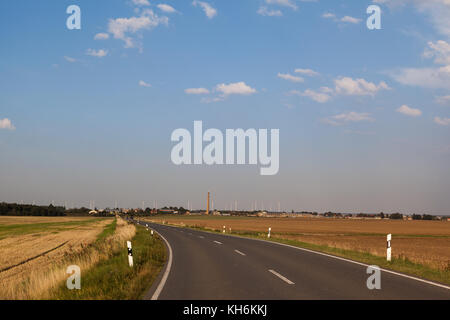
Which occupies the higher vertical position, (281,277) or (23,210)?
(281,277)

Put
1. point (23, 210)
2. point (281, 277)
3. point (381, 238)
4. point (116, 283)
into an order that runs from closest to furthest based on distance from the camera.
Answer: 1. point (116, 283)
2. point (281, 277)
3. point (381, 238)
4. point (23, 210)

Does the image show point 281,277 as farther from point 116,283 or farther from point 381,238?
point 381,238

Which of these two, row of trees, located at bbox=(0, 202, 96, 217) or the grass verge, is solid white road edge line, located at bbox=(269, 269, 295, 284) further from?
row of trees, located at bbox=(0, 202, 96, 217)

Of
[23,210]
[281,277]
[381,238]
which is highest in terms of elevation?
[281,277]

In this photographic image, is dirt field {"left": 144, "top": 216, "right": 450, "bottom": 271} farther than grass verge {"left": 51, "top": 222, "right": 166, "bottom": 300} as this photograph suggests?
Yes

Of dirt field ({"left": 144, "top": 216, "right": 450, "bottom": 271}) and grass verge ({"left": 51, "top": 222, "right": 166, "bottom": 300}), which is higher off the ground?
grass verge ({"left": 51, "top": 222, "right": 166, "bottom": 300})

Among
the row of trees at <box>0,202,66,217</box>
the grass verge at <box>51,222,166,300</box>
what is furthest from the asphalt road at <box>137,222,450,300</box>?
the row of trees at <box>0,202,66,217</box>

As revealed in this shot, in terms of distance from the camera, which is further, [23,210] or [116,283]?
[23,210]

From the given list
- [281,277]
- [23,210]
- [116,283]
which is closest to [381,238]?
[281,277]

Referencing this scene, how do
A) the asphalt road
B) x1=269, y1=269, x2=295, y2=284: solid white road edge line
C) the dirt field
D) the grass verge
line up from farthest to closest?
the dirt field → x1=269, y1=269, x2=295, y2=284: solid white road edge line → the grass verge → the asphalt road

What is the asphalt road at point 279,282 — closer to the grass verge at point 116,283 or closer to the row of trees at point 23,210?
the grass verge at point 116,283

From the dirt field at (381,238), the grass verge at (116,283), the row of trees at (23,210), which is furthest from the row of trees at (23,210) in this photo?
the grass verge at (116,283)
